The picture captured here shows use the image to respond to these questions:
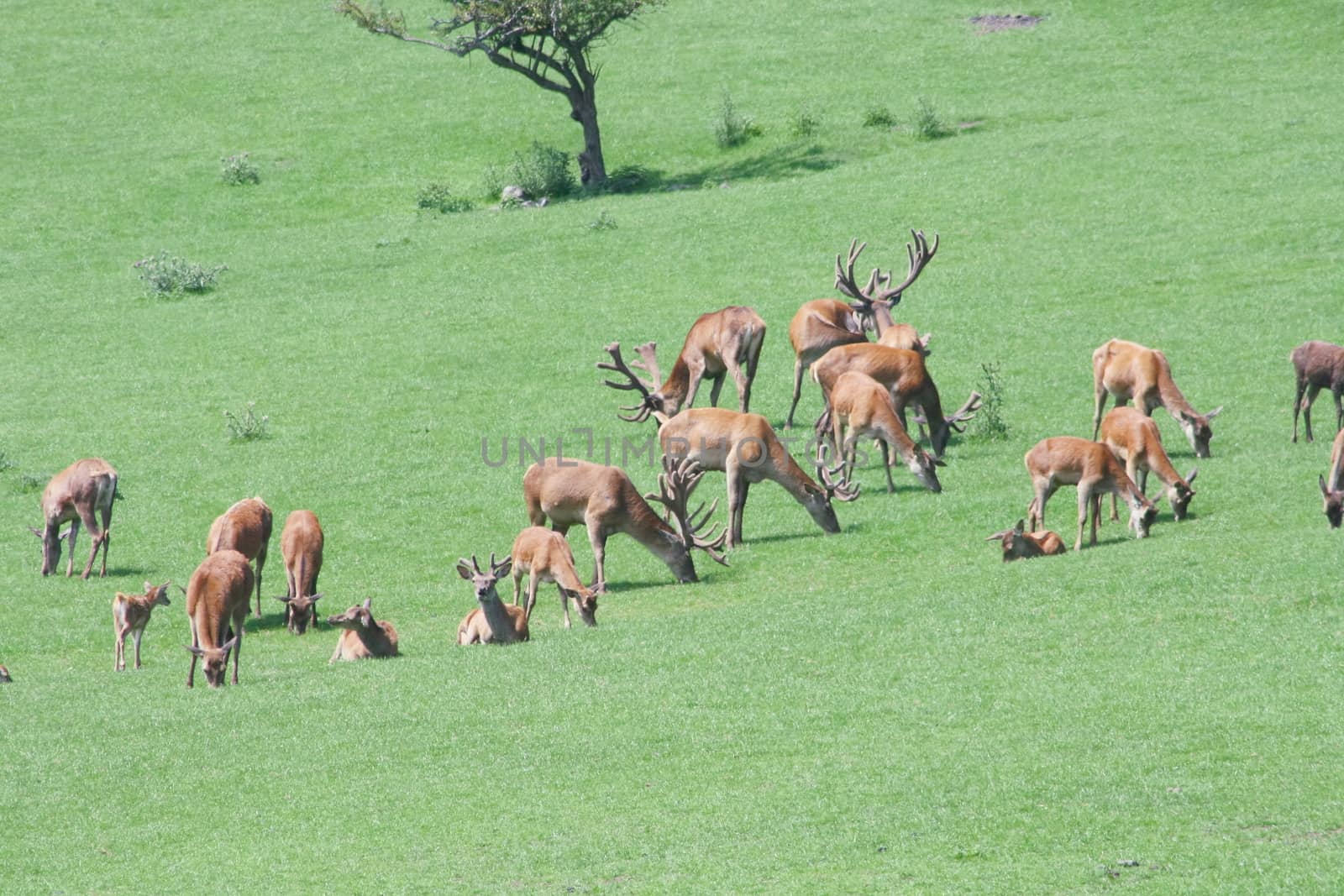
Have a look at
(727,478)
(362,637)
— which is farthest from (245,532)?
(727,478)

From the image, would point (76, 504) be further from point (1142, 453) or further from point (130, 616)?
point (1142, 453)

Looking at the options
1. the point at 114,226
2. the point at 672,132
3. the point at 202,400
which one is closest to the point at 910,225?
the point at 672,132

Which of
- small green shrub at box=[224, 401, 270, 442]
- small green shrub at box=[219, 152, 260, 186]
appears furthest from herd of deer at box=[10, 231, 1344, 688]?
small green shrub at box=[219, 152, 260, 186]

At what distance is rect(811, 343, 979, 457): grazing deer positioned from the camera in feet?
79.8

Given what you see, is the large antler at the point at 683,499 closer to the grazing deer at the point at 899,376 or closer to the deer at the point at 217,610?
the grazing deer at the point at 899,376

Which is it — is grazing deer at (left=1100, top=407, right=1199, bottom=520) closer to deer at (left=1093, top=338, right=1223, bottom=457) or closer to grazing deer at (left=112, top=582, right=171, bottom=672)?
deer at (left=1093, top=338, right=1223, bottom=457)

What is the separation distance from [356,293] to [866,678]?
2540 centimetres

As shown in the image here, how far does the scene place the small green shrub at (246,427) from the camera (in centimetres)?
2931

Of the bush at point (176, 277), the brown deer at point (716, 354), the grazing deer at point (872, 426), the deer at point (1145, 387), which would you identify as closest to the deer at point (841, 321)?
the brown deer at point (716, 354)

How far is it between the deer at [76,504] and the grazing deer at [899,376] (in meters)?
10.2

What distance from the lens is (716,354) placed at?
26141 mm

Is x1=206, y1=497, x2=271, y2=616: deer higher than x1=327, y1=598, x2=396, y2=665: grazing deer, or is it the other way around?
x1=206, y1=497, x2=271, y2=616: deer

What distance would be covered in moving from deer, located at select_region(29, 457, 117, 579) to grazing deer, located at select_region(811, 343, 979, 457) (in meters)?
10.2

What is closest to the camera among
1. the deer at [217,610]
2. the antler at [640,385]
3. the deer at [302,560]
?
the deer at [217,610]
